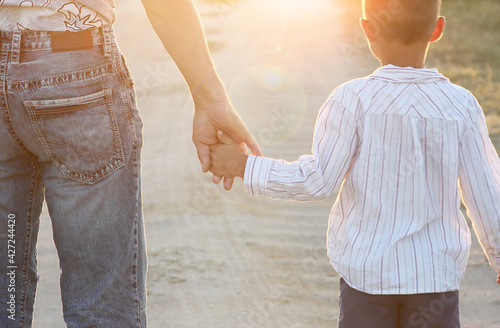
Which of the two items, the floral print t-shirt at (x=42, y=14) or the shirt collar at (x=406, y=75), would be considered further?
the shirt collar at (x=406, y=75)

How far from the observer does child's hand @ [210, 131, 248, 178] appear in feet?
7.64

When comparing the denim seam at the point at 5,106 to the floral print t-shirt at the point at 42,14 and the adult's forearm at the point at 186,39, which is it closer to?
the floral print t-shirt at the point at 42,14

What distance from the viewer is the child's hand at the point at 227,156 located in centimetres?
233

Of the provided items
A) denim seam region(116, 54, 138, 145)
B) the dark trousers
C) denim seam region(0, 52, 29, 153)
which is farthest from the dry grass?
denim seam region(0, 52, 29, 153)

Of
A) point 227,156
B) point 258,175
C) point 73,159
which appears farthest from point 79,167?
point 227,156

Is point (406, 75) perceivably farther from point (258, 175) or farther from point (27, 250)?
point (27, 250)

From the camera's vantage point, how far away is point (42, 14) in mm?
1763

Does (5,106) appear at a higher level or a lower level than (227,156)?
higher

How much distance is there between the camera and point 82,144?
181 cm

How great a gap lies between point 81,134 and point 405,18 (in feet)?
3.44

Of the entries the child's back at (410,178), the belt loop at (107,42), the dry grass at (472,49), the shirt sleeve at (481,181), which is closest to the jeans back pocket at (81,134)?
the belt loop at (107,42)

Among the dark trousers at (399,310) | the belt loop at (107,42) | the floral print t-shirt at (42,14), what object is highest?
the floral print t-shirt at (42,14)

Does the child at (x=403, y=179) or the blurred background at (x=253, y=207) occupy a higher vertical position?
the child at (x=403, y=179)

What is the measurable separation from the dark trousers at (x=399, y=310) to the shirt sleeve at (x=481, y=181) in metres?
0.23
